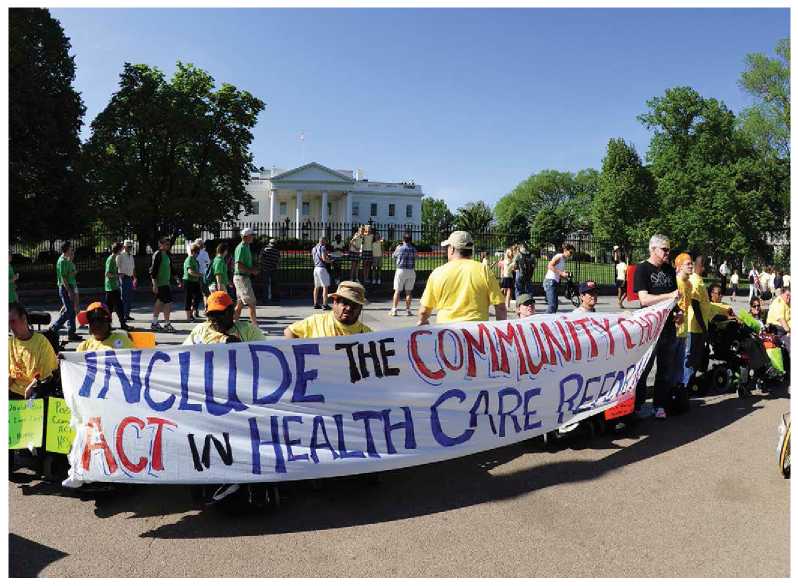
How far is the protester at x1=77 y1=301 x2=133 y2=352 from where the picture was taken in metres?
4.84

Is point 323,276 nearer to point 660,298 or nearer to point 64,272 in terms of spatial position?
point 64,272

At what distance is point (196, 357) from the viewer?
418 centimetres

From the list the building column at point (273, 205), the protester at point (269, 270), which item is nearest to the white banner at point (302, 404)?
the protester at point (269, 270)

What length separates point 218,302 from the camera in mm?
4734

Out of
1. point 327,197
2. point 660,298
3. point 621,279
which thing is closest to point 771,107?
point 621,279

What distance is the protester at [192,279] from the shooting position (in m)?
12.2

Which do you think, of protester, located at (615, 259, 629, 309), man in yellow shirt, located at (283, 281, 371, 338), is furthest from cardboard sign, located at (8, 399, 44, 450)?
protester, located at (615, 259, 629, 309)

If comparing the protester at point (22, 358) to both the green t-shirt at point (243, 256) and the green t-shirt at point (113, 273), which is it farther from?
the green t-shirt at point (113, 273)

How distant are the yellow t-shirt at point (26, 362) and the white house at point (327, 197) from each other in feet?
249

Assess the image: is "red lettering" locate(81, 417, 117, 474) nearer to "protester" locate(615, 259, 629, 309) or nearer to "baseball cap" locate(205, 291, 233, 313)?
"baseball cap" locate(205, 291, 233, 313)

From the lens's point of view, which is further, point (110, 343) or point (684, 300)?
point (684, 300)

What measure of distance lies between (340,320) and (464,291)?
4.24 ft

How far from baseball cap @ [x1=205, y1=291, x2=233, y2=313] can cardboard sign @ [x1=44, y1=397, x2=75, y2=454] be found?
3.84 ft

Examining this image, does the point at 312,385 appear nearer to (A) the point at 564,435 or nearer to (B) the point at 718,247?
(A) the point at 564,435
